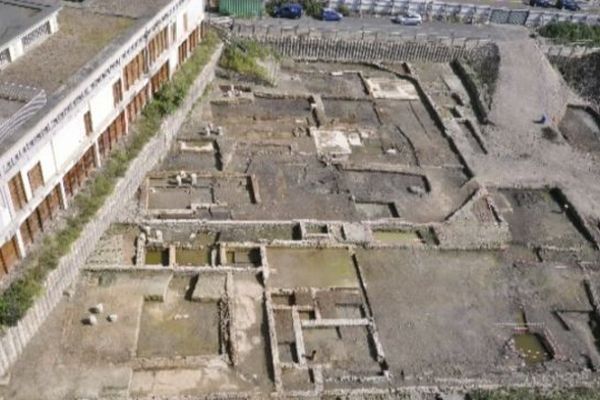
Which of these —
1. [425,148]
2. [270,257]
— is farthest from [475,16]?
[270,257]

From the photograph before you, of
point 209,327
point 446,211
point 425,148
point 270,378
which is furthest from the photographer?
point 425,148

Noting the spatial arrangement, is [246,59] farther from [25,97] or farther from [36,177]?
[36,177]

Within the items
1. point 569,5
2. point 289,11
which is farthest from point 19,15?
point 569,5

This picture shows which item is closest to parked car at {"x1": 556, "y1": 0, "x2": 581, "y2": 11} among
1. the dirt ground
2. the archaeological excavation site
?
the archaeological excavation site

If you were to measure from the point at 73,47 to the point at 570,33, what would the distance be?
48.1m

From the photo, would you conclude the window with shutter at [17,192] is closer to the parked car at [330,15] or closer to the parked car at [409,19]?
the parked car at [330,15]

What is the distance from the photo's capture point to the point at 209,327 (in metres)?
31.0

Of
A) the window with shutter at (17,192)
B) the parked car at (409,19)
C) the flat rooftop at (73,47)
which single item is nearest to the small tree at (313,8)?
the parked car at (409,19)

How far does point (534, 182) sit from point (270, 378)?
24.7 meters

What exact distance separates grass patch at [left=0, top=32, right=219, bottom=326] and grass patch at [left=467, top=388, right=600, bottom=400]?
20.6 metres

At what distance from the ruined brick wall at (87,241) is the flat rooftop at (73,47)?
241 inches

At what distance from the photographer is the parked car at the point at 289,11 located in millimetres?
60031

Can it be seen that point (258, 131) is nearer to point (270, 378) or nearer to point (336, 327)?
point (336, 327)

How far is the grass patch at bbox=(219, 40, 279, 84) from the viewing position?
169ft
